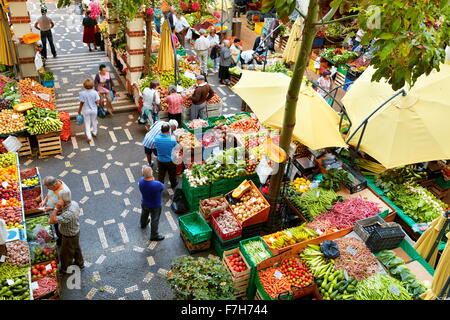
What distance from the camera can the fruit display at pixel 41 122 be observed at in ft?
28.7

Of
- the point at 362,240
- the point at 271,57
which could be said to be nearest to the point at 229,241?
the point at 362,240

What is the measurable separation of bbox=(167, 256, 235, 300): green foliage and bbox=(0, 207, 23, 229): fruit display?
9.31 feet

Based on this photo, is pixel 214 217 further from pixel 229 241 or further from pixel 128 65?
pixel 128 65

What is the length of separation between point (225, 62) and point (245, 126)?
4345 millimetres

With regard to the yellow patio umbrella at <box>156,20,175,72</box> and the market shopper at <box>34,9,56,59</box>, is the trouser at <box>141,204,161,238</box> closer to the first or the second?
the yellow patio umbrella at <box>156,20,175,72</box>

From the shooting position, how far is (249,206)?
277 inches

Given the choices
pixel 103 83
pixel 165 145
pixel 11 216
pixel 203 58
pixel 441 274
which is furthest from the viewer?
pixel 203 58

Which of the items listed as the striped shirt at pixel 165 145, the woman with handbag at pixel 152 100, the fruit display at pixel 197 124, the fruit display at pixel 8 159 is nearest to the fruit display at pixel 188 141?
the fruit display at pixel 197 124

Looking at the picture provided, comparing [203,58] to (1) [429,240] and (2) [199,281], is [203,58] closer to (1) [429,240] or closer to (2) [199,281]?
(1) [429,240]

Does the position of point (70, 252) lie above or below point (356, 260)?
below

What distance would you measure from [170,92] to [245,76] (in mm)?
2171

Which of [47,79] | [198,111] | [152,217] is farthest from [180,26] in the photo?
[152,217]

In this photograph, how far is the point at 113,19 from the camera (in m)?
12.8

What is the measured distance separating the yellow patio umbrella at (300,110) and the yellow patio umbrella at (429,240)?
2012 mm
